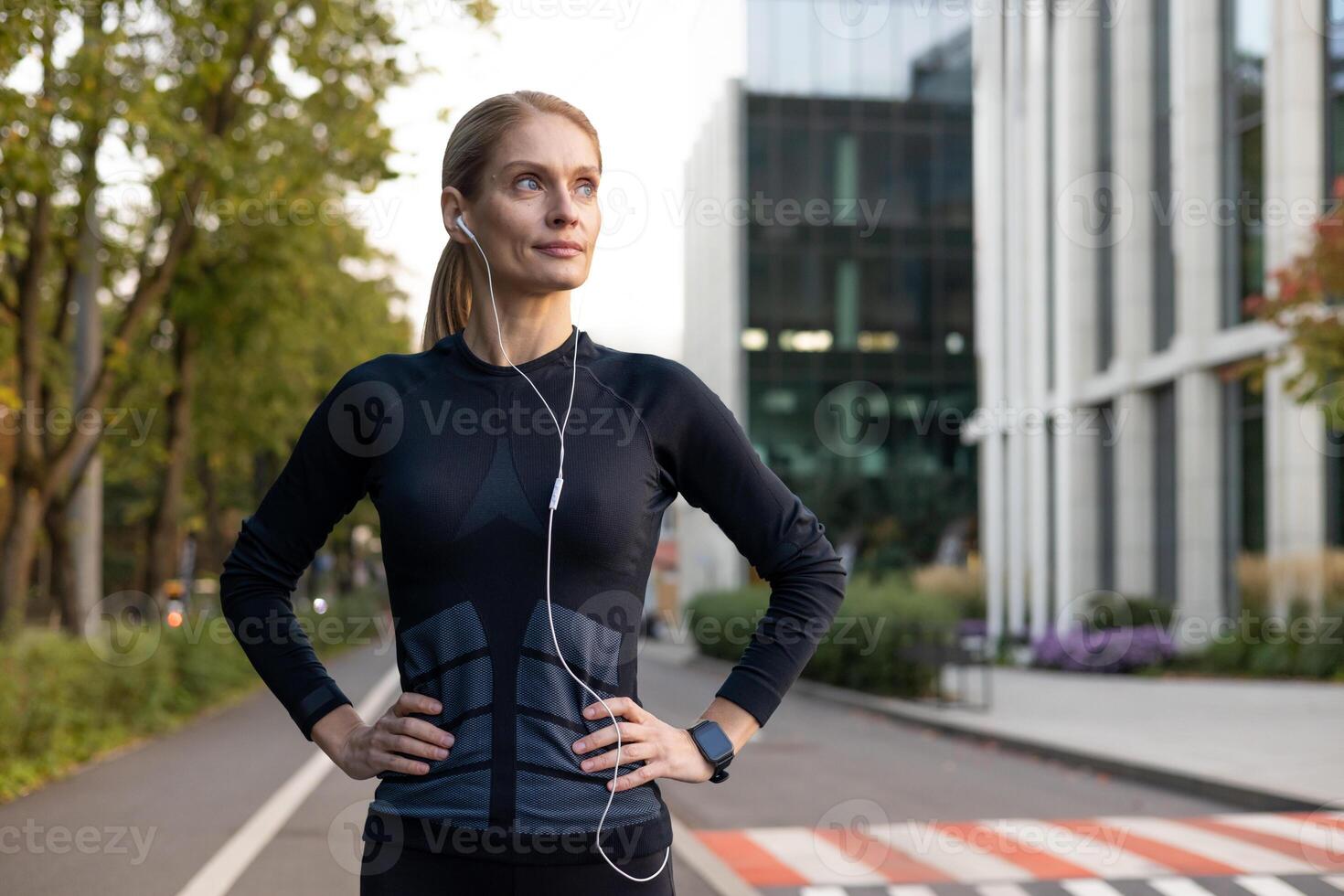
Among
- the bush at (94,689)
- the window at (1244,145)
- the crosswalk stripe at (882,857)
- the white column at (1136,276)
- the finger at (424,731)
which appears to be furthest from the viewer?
the white column at (1136,276)

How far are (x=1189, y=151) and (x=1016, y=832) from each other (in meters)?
23.2

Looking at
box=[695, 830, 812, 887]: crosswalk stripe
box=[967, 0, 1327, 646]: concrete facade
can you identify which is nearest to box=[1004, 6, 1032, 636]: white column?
box=[967, 0, 1327, 646]: concrete facade

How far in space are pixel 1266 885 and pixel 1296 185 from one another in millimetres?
21196

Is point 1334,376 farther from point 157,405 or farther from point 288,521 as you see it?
point 288,521

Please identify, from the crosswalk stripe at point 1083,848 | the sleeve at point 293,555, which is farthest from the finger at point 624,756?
the crosswalk stripe at point 1083,848

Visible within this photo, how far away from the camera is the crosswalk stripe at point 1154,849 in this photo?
8.38 meters

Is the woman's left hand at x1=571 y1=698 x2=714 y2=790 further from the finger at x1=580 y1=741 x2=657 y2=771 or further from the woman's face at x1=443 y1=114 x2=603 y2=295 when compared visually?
the woman's face at x1=443 y1=114 x2=603 y2=295

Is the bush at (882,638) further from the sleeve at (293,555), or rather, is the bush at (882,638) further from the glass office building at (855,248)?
the glass office building at (855,248)

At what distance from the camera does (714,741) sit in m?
2.44

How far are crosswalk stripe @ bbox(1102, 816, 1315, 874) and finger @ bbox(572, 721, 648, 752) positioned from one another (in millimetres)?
6807

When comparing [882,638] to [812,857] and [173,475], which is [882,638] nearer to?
[173,475]

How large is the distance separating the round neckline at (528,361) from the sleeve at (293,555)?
183 millimetres

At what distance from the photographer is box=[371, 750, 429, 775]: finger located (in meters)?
2.27

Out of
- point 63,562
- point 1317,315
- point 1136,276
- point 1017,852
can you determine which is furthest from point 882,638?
point 1136,276
